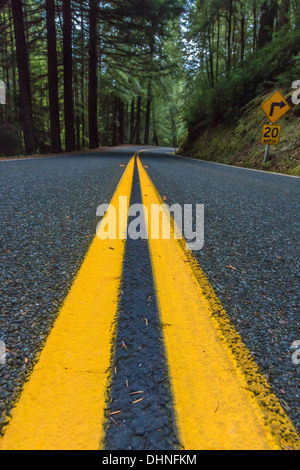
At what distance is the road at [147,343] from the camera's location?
600 mm

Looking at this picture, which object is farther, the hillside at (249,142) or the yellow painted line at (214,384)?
the hillside at (249,142)

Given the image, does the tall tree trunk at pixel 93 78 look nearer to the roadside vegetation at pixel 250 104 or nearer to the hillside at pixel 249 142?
the roadside vegetation at pixel 250 104

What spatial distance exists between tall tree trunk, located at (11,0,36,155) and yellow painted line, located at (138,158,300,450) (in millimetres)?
12714

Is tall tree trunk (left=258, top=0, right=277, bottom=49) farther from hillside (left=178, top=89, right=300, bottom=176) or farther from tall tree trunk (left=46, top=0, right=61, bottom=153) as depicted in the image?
tall tree trunk (left=46, top=0, right=61, bottom=153)

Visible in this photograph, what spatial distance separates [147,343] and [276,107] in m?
10.0

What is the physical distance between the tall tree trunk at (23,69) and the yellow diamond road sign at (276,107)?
9172 mm

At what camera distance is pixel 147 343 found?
0.85 meters

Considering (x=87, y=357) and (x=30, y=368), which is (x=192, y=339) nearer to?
(x=87, y=357)

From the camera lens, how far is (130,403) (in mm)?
650

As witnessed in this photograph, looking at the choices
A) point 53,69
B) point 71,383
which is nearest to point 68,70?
point 53,69

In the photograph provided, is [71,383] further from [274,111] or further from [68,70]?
[68,70]

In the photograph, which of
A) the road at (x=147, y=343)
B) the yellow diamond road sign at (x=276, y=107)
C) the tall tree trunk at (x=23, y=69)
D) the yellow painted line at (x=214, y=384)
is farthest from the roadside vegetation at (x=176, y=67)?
the yellow painted line at (x=214, y=384)

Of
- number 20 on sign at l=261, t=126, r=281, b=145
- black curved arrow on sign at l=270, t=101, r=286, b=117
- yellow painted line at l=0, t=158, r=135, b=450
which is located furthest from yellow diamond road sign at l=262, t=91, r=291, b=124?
yellow painted line at l=0, t=158, r=135, b=450
